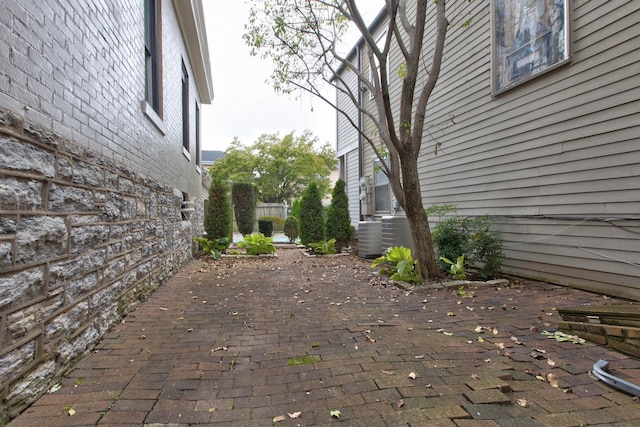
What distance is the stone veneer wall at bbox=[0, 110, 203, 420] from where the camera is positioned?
165cm

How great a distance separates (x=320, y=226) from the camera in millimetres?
9453

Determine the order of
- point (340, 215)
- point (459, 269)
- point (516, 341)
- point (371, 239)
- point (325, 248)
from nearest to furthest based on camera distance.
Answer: point (516, 341) < point (459, 269) < point (371, 239) < point (325, 248) < point (340, 215)

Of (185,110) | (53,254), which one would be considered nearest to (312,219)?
(185,110)

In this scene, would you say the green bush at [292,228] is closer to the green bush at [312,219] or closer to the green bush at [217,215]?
the green bush at [312,219]

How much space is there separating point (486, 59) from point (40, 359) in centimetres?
606

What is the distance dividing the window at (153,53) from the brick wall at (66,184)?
82cm

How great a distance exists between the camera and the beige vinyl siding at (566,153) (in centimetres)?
346

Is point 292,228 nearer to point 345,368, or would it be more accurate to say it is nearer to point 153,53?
point 153,53

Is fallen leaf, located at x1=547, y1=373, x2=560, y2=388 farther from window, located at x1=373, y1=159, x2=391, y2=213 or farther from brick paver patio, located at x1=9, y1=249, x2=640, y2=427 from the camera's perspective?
window, located at x1=373, y1=159, x2=391, y2=213

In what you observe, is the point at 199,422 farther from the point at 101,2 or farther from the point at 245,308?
the point at 101,2

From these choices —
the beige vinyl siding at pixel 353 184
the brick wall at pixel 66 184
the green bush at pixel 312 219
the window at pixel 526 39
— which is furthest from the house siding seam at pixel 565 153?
the brick wall at pixel 66 184

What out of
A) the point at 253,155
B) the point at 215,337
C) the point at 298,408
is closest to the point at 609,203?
the point at 298,408

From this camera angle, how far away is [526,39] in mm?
4547

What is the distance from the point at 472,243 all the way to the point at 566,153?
158 centimetres
